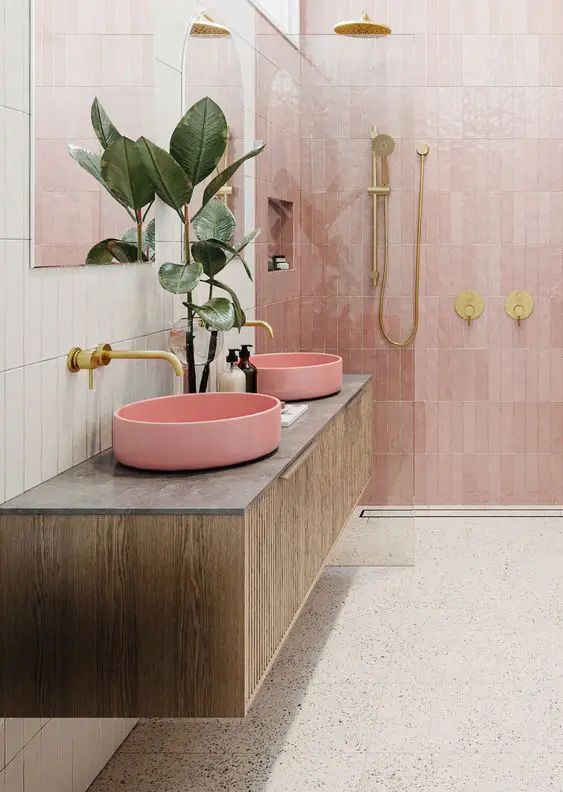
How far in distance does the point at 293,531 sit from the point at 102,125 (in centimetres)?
107

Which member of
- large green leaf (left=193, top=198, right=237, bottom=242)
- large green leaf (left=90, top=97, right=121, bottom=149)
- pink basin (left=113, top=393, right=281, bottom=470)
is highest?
large green leaf (left=90, top=97, right=121, bottom=149)

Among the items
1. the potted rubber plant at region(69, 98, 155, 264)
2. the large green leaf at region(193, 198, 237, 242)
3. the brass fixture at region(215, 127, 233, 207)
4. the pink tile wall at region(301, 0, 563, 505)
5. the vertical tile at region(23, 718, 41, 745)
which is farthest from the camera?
the pink tile wall at region(301, 0, 563, 505)

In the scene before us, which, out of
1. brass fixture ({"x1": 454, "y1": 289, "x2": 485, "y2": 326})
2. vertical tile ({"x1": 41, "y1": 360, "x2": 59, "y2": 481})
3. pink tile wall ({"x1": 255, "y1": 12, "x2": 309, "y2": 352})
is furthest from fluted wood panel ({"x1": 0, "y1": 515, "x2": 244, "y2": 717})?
brass fixture ({"x1": 454, "y1": 289, "x2": 485, "y2": 326})

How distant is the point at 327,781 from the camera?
8.08 ft

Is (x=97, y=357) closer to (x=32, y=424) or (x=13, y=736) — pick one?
(x=32, y=424)

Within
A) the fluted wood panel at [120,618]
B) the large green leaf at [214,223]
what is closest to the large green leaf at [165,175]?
the large green leaf at [214,223]

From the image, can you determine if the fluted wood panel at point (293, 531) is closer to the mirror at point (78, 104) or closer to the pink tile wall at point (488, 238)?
the mirror at point (78, 104)

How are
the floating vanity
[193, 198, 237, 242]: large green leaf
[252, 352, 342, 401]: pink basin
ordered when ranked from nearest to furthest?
the floating vanity, [193, 198, 237, 242]: large green leaf, [252, 352, 342, 401]: pink basin

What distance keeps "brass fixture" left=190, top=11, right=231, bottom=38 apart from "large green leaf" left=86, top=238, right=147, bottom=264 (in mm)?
947

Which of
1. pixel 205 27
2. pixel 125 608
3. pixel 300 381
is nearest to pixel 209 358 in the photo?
pixel 300 381

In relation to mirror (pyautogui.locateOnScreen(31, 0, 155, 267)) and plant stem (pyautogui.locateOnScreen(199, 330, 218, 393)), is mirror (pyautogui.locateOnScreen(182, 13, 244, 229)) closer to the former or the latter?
mirror (pyautogui.locateOnScreen(31, 0, 155, 267))

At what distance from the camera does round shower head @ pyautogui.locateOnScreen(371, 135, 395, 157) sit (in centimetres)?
414

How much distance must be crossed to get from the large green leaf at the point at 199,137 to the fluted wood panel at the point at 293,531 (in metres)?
0.82

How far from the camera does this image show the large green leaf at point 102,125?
2346mm
